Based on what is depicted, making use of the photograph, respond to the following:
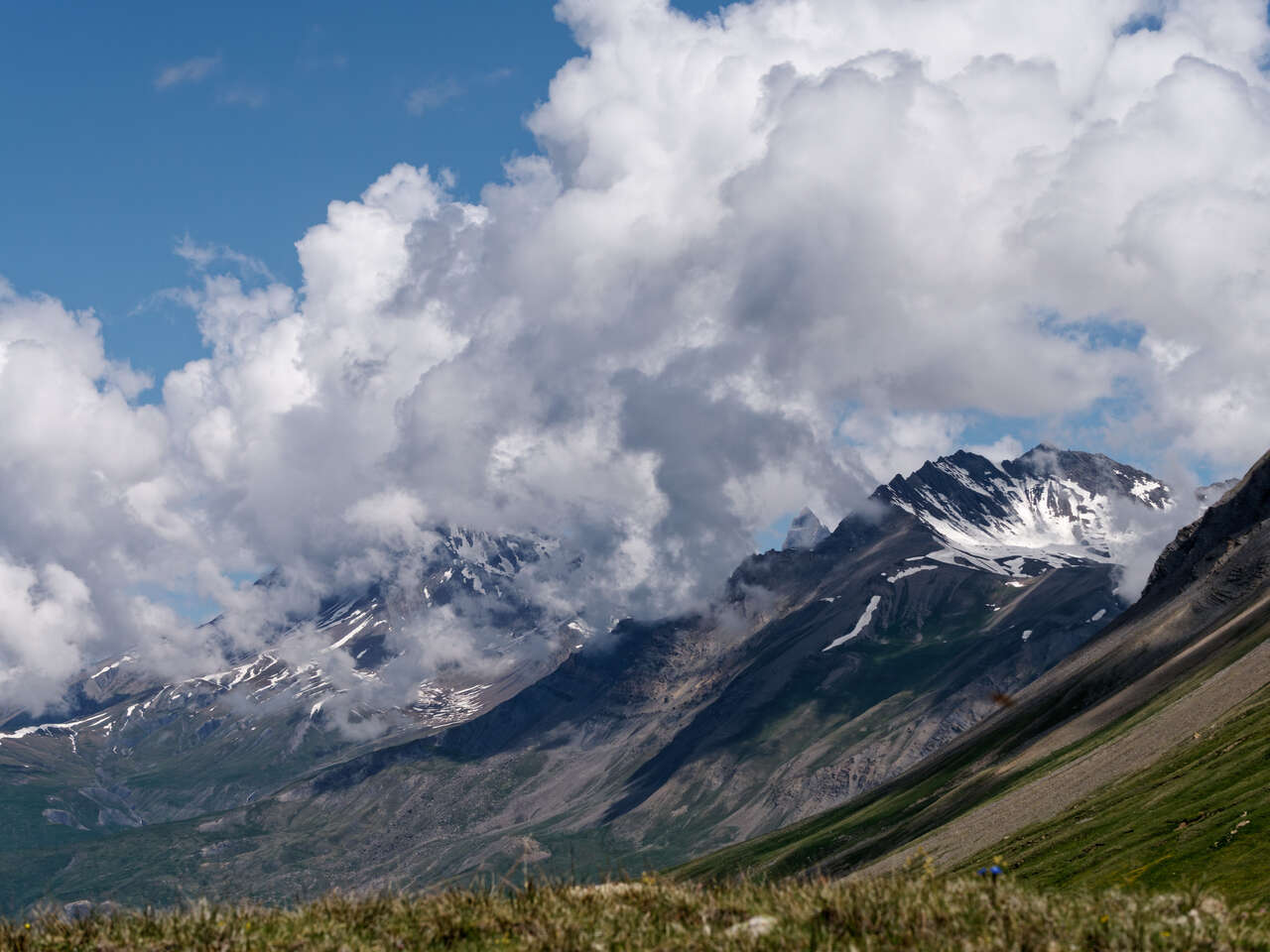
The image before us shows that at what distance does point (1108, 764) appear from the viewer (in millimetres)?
130625

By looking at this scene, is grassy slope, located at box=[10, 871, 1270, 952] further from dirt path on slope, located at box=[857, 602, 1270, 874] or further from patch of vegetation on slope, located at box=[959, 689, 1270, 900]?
dirt path on slope, located at box=[857, 602, 1270, 874]

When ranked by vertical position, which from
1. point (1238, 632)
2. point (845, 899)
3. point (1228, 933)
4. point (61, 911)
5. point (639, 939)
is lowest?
point (1238, 632)

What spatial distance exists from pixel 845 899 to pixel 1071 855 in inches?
2908

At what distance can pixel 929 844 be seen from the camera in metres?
148

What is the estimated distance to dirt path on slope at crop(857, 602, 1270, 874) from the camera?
4843 inches

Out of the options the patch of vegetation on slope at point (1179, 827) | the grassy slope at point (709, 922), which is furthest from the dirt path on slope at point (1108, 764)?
the grassy slope at point (709, 922)

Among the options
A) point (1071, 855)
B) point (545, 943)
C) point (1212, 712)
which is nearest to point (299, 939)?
point (545, 943)

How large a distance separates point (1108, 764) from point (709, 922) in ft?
415

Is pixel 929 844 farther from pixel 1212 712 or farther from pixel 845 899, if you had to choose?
pixel 845 899

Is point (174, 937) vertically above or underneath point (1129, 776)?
above

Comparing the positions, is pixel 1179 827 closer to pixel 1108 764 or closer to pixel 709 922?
pixel 1108 764

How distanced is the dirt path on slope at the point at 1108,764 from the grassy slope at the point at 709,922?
102049 millimetres

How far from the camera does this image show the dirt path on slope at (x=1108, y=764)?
123 metres

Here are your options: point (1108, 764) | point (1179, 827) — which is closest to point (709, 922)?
point (1179, 827)
